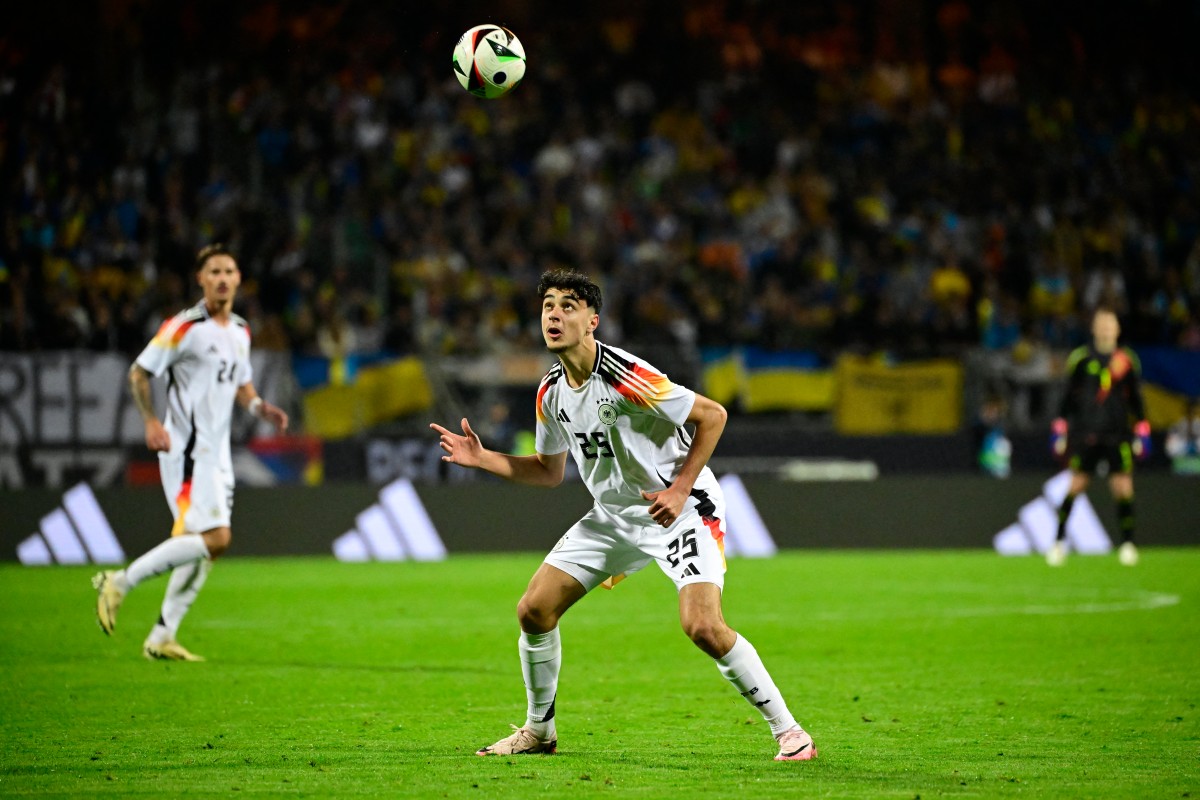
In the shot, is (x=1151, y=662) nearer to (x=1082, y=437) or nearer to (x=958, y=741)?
(x=958, y=741)

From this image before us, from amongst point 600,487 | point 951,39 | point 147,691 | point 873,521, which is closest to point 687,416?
point 600,487

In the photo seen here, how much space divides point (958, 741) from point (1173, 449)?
14.3 m

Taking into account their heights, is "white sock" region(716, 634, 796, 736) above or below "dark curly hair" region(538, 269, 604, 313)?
below

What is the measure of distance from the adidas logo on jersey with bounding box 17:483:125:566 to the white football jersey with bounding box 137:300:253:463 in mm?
7804

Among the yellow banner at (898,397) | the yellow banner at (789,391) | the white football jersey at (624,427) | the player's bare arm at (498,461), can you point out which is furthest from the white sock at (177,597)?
the yellow banner at (898,397)

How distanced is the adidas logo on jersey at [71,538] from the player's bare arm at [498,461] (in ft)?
38.5

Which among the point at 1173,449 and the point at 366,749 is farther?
the point at 1173,449

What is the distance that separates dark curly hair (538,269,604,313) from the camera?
647cm

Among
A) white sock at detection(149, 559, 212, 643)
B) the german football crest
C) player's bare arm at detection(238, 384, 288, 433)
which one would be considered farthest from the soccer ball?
the german football crest

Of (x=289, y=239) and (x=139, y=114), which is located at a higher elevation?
(x=139, y=114)

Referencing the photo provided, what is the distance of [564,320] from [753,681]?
166cm

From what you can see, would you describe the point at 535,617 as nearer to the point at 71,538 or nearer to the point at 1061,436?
the point at 1061,436

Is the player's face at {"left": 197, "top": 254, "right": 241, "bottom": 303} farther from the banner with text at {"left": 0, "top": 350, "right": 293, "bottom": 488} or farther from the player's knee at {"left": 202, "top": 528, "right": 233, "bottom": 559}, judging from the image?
the banner with text at {"left": 0, "top": 350, "right": 293, "bottom": 488}

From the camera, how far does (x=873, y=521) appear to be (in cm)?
1925
